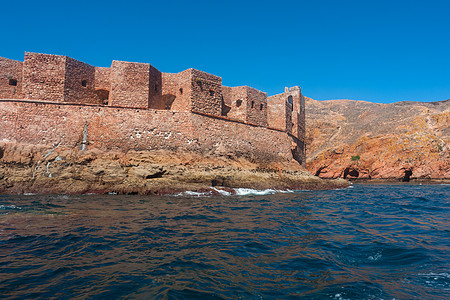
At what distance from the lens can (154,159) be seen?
16.2 meters

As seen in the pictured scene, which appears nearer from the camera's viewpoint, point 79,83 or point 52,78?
point 52,78

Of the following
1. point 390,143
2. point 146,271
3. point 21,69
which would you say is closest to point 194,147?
point 21,69

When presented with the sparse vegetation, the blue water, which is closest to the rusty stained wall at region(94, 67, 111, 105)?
the blue water

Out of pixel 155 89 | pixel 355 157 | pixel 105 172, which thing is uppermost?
pixel 155 89

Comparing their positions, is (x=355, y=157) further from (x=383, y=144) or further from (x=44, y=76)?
(x=44, y=76)

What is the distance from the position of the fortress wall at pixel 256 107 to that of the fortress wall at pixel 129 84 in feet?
27.5

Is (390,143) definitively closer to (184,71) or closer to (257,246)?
(184,71)

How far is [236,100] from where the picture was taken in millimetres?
23203

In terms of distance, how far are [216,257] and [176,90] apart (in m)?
17.3

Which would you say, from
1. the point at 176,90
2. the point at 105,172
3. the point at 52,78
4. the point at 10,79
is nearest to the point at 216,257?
the point at 105,172

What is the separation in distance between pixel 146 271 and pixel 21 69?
62.2 ft

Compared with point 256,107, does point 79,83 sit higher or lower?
higher

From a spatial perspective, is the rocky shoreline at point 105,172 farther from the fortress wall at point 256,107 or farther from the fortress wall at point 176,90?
the fortress wall at point 256,107

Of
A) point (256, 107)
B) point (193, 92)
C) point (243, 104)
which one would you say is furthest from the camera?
point (256, 107)
